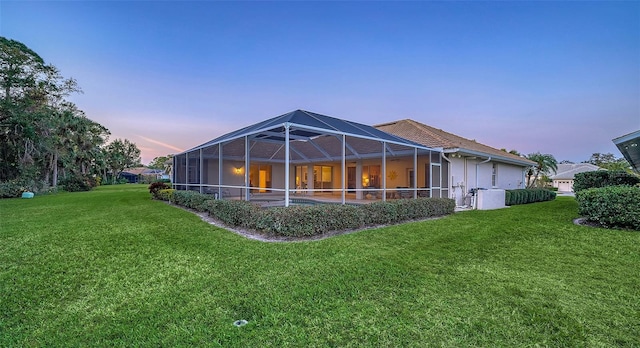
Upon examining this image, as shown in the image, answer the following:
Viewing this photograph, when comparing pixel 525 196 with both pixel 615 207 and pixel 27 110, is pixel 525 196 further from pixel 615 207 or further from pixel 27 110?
pixel 27 110

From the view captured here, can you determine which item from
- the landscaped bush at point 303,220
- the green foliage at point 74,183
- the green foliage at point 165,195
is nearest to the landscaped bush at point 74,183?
the green foliage at point 74,183

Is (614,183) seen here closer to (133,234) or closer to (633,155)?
(633,155)

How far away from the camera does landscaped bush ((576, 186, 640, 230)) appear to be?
719 centimetres

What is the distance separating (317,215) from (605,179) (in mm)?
14101

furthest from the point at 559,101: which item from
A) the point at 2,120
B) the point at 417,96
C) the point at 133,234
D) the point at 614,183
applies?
the point at 2,120

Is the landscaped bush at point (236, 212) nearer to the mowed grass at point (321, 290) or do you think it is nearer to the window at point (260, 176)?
the mowed grass at point (321, 290)

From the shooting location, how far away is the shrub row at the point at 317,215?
259 inches

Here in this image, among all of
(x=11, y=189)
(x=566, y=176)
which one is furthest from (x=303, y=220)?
(x=566, y=176)

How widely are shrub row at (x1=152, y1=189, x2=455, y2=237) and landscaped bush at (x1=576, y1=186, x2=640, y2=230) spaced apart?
403cm

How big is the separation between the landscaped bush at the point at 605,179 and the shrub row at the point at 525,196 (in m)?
2.35

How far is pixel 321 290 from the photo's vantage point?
3.68 m

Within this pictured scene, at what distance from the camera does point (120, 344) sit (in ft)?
8.40

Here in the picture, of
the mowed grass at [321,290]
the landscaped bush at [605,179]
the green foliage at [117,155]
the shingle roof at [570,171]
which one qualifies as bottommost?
the mowed grass at [321,290]

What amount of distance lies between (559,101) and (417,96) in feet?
26.5
